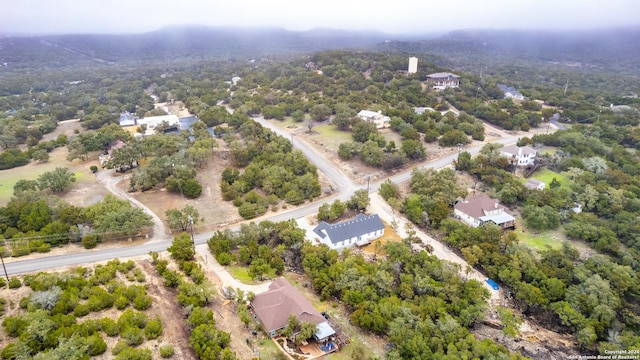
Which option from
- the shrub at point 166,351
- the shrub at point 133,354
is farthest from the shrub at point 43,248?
the shrub at point 166,351

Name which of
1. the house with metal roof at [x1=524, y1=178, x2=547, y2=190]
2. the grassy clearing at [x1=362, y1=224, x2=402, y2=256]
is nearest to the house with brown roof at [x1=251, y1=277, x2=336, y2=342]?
the grassy clearing at [x1=362, y1=224, x2=402, y2=256]

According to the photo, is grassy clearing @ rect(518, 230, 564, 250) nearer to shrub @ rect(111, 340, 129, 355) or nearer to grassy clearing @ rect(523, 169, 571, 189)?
grassy clearing @ rect(523, 169, 571, 189)

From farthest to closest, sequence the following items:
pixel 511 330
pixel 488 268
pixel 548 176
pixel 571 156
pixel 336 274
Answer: pixel 571 156 < pixel 548 176 < pixel 488 268 < pixel 336 274 < pixel 511 330

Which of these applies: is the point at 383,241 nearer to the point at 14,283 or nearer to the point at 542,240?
the point at 542,240

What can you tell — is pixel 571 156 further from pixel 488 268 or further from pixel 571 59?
pixel 571 59

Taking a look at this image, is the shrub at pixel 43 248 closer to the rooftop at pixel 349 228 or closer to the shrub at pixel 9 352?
the shrub at pixel 9 352

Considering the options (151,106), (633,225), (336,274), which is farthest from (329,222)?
(151,106)
